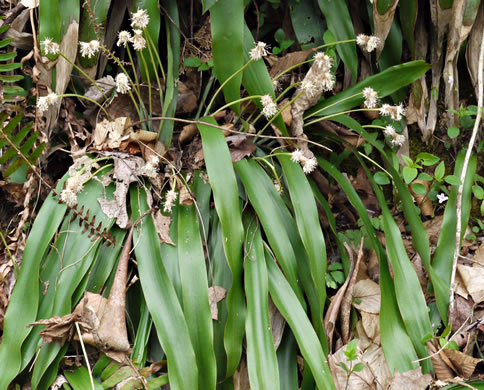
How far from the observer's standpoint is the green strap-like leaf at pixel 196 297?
1.31 meters

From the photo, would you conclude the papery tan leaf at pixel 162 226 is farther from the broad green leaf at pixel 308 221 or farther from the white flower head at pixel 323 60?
the white flower head at pixel 323 60

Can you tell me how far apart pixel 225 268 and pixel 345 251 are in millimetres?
431

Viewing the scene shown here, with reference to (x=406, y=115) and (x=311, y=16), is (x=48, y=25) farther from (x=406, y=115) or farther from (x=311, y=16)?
(x=406, y=115)

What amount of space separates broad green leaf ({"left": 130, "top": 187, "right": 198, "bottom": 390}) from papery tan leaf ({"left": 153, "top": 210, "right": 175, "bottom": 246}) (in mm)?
31

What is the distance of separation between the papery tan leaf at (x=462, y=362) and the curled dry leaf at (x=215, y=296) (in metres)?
0.67

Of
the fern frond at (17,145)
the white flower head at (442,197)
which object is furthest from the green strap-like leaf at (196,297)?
the white flower head at (442,197)

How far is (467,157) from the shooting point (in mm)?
1708

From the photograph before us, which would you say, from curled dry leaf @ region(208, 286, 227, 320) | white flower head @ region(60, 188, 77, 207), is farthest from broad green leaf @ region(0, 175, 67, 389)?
curled dry leaf @ region(208, 286, 227, 320)

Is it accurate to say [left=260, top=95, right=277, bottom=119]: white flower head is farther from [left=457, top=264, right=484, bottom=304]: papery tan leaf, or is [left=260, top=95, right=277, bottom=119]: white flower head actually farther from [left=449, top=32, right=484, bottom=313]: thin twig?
[left=457, top=264, right=484, bottom=304]: papery tan leaf

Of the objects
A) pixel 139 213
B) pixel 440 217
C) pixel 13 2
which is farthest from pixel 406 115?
pixel 13 2

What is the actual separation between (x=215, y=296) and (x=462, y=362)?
736mm

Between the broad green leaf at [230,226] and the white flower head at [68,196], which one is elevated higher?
the white flower head at [68,196]

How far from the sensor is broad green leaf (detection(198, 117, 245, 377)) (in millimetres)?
1364

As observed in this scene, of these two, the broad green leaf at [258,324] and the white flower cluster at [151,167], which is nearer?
the broad green leaf at [258,324]
